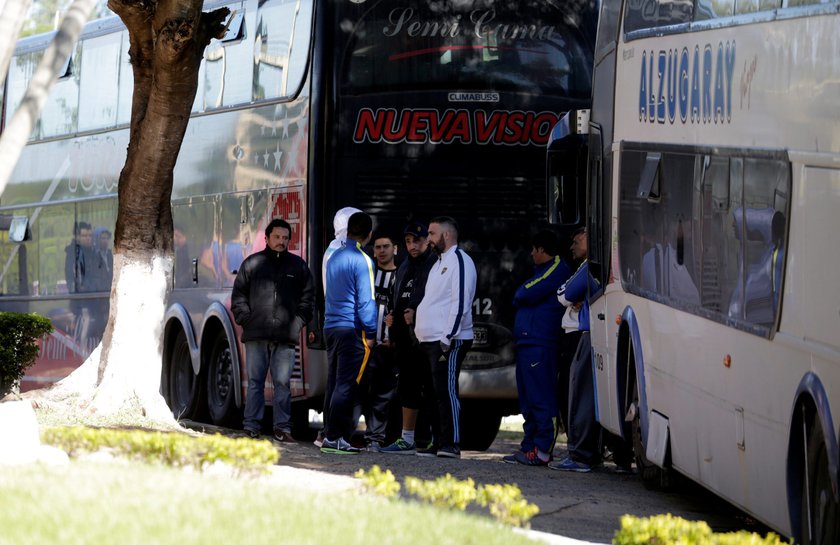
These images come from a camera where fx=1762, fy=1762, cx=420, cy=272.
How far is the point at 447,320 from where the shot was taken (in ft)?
46.0

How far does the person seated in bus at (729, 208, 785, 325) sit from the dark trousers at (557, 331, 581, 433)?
5.18 metres

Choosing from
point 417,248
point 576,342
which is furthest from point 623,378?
point 417,248

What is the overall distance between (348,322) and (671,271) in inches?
155

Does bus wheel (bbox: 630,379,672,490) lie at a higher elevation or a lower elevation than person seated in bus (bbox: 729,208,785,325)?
lower

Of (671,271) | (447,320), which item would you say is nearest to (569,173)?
(447,320)

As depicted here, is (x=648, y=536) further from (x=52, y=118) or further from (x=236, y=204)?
(x=52, y=118)

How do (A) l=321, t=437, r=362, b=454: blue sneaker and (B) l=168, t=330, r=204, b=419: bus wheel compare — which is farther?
(B) l=168, t=330, r=204, b=419: bus wheel

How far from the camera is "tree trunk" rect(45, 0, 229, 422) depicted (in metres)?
14.8

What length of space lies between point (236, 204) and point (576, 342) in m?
4.77

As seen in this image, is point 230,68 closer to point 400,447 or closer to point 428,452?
point 400,447

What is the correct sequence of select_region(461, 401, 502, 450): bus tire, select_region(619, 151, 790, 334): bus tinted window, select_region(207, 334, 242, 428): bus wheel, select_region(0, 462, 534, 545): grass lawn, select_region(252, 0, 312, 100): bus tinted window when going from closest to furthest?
select_region(0, 462, 534, 545): grass lawn
select_region(619, 151, 790, 334): bus tinted window
select_region(252, 0, 312, 100): bus tinted window
select_region(461, 401, 502, 450): bus tire
select_region(207, 334, 242, 428): bus wheel

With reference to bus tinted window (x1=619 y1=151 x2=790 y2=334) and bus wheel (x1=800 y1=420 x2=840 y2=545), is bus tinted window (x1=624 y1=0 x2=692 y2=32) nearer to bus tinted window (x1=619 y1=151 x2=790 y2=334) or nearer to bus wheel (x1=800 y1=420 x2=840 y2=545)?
bus tinted window (x1=619 y1=151 x2=790 y2=334)

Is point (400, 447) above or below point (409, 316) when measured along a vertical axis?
below

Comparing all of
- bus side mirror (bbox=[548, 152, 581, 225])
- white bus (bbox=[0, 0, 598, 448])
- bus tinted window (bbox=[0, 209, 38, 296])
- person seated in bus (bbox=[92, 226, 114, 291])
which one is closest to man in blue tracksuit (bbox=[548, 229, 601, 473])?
bus side mirror (bbox=[548, 152, 581, 225])
